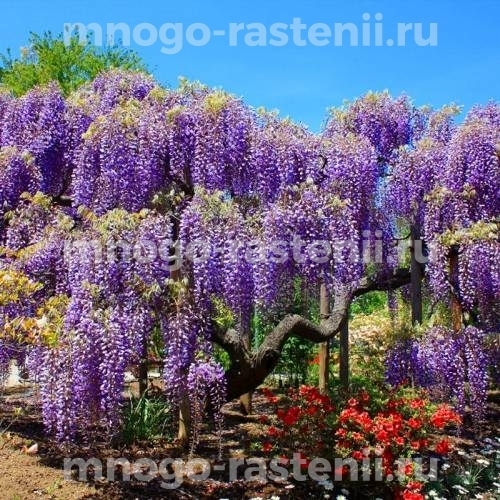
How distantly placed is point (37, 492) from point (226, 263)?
8.07 ft

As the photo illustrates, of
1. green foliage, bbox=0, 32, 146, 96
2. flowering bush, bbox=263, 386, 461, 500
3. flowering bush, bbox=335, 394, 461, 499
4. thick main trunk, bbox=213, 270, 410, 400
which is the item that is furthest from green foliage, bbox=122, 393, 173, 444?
green foliage, bbox=0, 32, 146, 96

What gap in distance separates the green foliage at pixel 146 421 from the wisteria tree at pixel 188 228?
0.52 metres

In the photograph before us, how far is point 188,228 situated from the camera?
591 centimetres

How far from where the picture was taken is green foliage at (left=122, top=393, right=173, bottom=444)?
22.1ft

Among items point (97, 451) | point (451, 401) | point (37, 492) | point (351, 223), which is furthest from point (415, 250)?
point (37, 492)

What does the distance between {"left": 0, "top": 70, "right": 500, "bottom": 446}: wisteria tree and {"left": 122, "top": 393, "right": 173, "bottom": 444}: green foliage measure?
521 millimetres

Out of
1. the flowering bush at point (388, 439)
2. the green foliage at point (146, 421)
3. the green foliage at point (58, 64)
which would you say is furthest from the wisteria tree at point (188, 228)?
the green foliage at point (58, 64)

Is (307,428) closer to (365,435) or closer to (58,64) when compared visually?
(365,435)

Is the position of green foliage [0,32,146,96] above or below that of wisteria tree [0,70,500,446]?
above

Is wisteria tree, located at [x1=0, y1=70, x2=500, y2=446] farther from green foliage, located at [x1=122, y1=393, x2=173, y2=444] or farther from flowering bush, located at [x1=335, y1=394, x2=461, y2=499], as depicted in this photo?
flowering bush, located at [x1=335, y1=394, x2=461, y2=499]

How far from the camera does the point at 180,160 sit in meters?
6.50

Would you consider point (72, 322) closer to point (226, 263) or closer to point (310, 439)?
point (226, 263)

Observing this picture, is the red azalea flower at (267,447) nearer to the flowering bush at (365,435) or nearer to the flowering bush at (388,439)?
the flowering bush at (365,435)

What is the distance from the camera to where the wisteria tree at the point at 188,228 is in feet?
18.1
